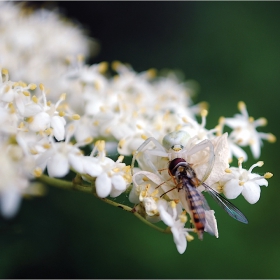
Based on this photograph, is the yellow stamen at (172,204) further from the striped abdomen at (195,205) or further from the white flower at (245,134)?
the white flower at (245,134)

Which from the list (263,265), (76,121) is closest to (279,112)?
(263,265)

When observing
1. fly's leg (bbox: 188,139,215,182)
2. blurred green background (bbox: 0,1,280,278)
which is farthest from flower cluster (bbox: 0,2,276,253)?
blurred green background (bbox: 0,1,280,278)

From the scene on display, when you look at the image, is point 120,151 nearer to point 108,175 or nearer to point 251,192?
point 108,175

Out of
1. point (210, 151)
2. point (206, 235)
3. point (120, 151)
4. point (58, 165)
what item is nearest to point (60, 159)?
point (58, 165)

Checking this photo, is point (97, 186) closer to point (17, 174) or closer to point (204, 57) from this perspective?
point (17, 174)

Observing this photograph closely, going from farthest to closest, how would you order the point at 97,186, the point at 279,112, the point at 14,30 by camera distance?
the point at 279,112, the point at 14,30, the point at 97,186
